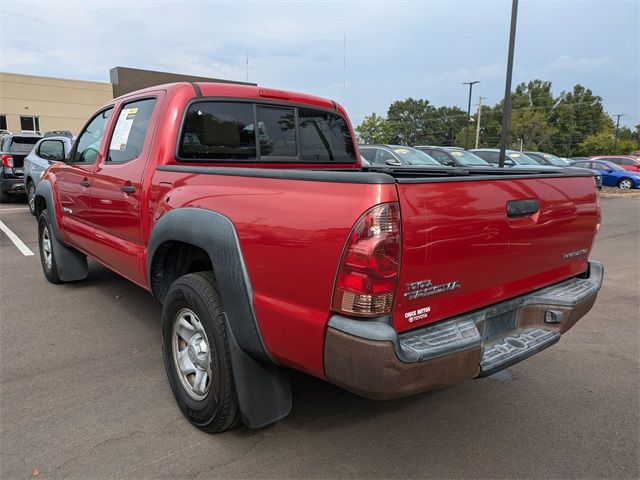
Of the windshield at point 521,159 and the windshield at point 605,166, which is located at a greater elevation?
the windshield at point 521,159

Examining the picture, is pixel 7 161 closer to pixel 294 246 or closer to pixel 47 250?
pixel 47 250

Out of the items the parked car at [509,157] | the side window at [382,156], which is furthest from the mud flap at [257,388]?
the parked car at [509,157]

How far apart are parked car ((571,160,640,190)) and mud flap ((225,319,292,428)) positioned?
79.1 feet

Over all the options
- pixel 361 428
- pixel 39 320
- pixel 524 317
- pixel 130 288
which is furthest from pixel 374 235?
pixel 130 288

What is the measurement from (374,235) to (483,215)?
0.63 m

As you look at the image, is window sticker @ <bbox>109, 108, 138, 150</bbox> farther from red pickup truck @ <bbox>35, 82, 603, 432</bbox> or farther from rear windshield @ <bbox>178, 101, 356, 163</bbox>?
rear windshield @ <bbox>178, 101, 356, 163</bbox>

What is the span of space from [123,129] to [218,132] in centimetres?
92

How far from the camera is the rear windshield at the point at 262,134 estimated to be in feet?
11.0

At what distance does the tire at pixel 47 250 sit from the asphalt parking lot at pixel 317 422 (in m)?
1.18

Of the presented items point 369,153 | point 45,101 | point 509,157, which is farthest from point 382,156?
point 45,101

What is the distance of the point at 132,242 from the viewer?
11.5 ft

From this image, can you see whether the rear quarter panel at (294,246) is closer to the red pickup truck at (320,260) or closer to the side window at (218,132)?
the red pickup truck at (320,260)

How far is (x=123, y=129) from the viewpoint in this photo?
3818 millimetres

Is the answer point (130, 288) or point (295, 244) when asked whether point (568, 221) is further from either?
point (130, 288)
